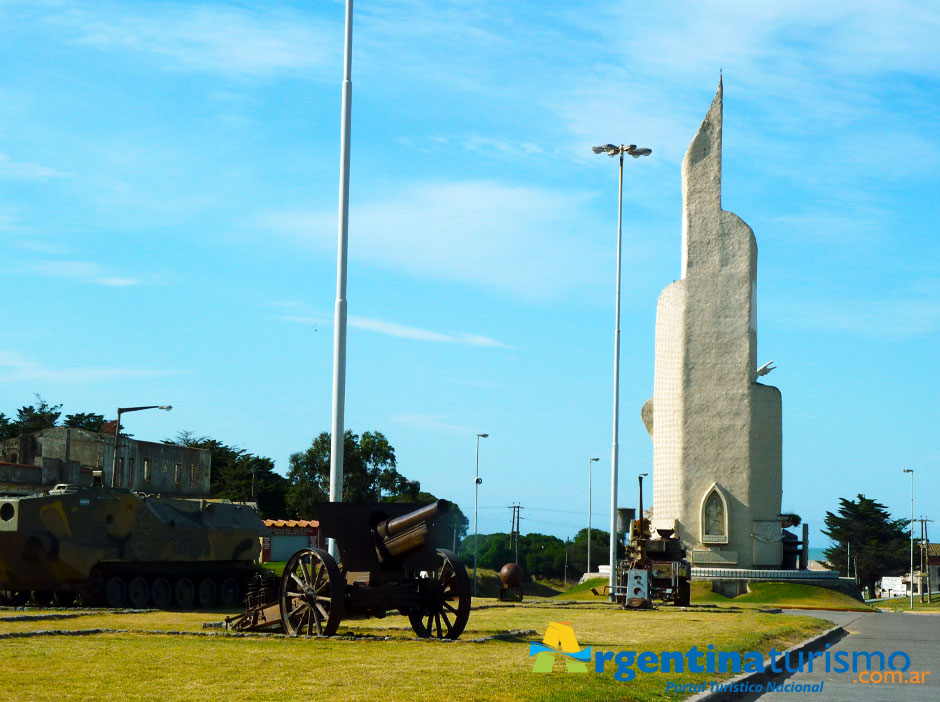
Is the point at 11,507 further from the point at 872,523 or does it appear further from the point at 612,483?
the point at 872,523

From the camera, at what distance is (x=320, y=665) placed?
12781mm

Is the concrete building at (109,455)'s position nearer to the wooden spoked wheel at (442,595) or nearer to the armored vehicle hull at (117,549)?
the armored vehicle hull at (117,549)

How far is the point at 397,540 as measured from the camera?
16.3 m

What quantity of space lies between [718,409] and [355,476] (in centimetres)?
3837

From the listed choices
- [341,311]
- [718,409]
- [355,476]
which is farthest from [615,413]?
[355,476]

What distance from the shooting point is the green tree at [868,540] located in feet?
327

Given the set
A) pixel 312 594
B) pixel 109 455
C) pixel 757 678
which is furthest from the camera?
pixel 109 455

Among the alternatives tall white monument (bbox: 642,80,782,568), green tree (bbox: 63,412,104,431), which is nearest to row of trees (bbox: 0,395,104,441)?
green tree (bbox: 63,412,104,431)

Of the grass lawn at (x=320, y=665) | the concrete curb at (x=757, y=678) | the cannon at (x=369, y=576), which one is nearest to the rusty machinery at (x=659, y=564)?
the grass lawn at (x=320, y=665)

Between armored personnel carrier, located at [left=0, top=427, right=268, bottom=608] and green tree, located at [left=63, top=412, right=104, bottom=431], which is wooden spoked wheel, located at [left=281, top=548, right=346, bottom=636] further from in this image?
green tree, located at [left=63, top=412, right=104, bottom=431]

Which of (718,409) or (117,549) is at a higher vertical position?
(718,409)

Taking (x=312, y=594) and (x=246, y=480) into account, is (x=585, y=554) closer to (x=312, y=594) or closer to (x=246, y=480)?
(x=246, y=480)

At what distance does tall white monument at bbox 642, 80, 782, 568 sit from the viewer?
44312 mm

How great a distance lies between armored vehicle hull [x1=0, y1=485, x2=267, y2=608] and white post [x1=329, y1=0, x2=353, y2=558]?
22.2 feet
